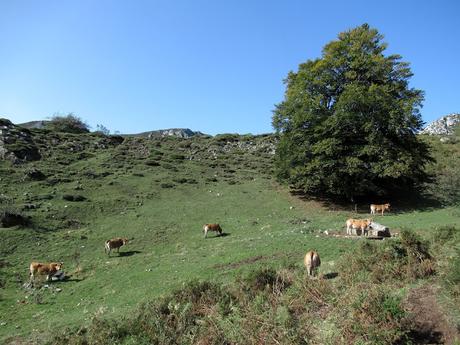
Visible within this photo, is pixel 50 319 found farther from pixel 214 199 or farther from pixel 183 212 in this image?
pixel 214 199

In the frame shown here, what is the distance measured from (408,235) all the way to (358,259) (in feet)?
5.72

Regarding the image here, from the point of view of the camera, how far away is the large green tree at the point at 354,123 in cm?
3167

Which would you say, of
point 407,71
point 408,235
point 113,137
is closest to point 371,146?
point 407,71

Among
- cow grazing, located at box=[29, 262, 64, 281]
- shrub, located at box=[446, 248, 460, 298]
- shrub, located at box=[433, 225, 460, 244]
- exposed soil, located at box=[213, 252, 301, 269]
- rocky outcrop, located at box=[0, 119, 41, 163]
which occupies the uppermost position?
rocky outcrop, located at box=[0, 119, 41, 163]

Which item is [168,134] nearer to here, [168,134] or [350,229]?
[168,134]

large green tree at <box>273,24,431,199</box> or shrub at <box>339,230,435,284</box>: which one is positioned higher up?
large green tree at <box>273,24,431,199</box>

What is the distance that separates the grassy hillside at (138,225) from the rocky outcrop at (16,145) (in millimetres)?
1631

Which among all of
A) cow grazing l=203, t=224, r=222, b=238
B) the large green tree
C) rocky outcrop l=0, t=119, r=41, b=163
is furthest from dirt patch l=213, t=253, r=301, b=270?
rocky outcrop l=0, t=119, r=41, b=163

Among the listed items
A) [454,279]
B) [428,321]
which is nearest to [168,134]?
[454,279]

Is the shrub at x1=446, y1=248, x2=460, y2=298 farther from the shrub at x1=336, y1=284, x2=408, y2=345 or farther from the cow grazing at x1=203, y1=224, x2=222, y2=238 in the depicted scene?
the cow grazing at x1=203, y1=224, x2=222, y2=238

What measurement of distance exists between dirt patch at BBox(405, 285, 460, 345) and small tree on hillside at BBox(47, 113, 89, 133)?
81761 millimetres

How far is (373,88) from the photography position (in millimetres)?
31797

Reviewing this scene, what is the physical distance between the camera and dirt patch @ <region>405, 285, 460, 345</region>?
8086 millimetres

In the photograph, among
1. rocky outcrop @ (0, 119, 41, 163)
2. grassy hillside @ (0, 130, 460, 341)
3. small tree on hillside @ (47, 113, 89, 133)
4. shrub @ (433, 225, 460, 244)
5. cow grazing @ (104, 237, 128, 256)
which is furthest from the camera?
small tree on hillside @ (47, 113, 89, 133)
